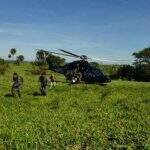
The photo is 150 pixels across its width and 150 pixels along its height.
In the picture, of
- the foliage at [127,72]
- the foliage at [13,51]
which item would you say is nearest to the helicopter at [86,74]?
the foliage at [127,72]

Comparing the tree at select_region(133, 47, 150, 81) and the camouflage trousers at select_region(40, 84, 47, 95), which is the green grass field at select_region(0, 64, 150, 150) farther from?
the tree at select_region(133, 47, 150, 81)

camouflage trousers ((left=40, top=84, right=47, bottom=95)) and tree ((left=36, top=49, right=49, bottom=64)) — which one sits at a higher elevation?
tree ((left=36, top=49, right=49, bottom=64))

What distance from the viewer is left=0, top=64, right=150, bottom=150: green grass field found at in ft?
64.1

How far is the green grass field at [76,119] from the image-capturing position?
1955cm

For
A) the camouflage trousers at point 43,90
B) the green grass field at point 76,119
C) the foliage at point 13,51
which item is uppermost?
the foliage at point 13,51

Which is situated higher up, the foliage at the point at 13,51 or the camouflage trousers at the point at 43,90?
the foliage at the point at 13,51

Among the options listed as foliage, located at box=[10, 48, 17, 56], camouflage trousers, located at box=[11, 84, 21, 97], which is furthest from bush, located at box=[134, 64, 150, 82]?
foliage, located at box=[10, 48, 17, 56]

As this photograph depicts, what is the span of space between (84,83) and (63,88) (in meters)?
4.60

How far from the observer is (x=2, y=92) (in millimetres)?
38062

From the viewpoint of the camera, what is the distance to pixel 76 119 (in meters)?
26.1

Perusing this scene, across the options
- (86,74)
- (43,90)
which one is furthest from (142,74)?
(43,90)

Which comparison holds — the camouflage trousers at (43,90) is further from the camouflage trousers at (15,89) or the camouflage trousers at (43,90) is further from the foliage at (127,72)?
the foliage at (127,72)

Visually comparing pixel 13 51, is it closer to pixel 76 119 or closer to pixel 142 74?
pixel 142 74

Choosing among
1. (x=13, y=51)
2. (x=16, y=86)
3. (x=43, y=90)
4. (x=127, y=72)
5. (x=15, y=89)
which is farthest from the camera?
(x=13, y=51)
